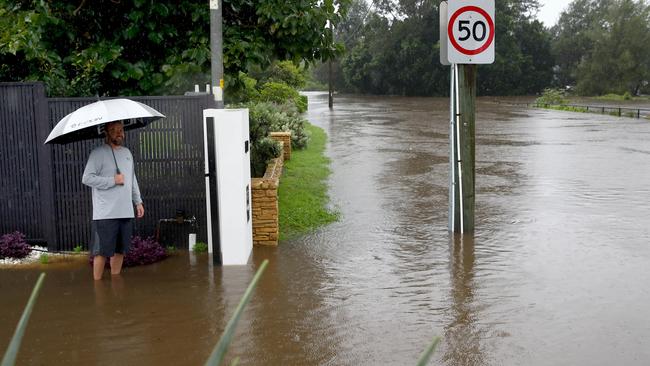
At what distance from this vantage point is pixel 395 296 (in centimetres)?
683

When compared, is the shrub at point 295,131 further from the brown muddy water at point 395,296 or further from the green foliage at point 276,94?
the brown muddy water at point 395,296

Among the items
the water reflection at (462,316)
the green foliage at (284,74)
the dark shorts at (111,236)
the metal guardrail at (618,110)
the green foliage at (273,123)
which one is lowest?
the water reflection at (462,316)

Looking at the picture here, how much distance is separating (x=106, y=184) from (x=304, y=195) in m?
5.63

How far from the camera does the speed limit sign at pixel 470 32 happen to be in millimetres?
8750

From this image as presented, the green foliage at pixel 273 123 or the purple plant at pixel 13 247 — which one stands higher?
the green foliage at pixel 273 123

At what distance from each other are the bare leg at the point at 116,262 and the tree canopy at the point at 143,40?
109 inches

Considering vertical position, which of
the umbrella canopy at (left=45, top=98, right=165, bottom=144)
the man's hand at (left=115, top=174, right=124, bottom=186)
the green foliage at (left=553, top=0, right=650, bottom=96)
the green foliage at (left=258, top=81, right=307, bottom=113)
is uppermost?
the green foliage at (left=553, top=0, right=650, bottom=96)

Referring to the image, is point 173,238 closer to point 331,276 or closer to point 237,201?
point 237,201

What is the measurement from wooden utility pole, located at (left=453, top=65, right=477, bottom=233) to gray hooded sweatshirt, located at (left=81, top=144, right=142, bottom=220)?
4088 mm

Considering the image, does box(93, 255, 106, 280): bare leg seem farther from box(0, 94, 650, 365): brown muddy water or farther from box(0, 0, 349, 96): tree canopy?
box(0, 0, 349, 96): tree canopy

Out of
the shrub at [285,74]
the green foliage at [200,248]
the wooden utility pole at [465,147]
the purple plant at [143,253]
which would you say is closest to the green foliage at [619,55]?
the shrub at [285,74]

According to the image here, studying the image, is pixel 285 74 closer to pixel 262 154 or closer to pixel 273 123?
pixel 273 123

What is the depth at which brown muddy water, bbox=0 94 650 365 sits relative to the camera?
17.9 feet

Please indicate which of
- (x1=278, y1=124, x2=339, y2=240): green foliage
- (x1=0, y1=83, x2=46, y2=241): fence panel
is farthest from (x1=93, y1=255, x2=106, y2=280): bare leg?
(x1=278, y1=124, x2=339, y2=240): green foliage
